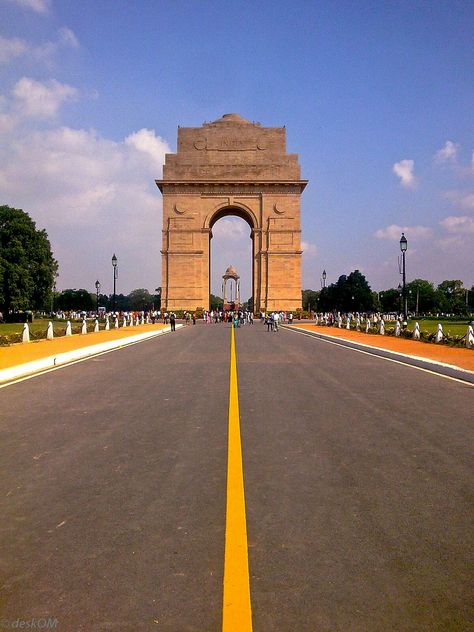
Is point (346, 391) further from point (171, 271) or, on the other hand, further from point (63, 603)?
point (171, 271)

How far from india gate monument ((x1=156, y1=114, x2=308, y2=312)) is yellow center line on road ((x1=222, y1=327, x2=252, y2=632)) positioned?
216 ft

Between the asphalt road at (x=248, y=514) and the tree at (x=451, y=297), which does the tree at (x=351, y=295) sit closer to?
the tree at (x=451, y=297)

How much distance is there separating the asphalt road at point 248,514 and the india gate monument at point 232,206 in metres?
63.0

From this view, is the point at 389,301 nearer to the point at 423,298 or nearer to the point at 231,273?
the point at 423,298

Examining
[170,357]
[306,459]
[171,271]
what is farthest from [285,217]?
[306,459]

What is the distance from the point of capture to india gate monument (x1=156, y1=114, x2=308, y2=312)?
71.4 m

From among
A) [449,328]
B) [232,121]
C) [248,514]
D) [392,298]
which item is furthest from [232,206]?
[392,298]

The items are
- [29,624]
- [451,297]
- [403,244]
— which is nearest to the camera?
[29,624]

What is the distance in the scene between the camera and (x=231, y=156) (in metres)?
73.9

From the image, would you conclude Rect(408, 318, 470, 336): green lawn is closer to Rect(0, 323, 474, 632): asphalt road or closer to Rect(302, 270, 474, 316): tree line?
Rect(0, 323, 474, 632): asphalt road

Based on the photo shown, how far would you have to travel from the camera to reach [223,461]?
5.38 m

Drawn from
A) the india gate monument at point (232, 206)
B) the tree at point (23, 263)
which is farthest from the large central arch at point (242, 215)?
the tree at point (23, 263)

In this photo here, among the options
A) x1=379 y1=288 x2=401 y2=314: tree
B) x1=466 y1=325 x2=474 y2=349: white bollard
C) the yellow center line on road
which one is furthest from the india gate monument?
x1=379 y1=288 x2=401 y2=314: tree

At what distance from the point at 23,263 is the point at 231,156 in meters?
33.1
